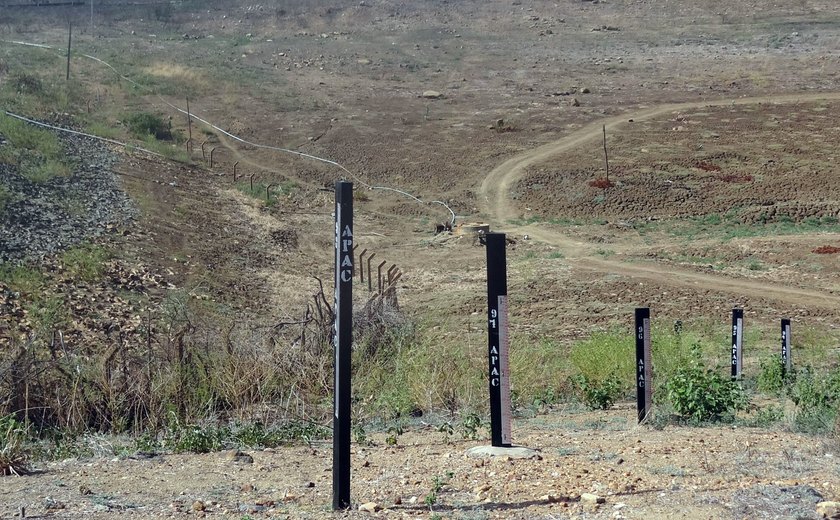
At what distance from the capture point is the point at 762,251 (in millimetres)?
24047

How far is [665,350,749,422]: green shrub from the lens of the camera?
27.9ft

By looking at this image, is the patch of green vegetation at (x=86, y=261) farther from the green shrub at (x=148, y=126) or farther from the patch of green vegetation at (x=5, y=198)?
the green shrub at (x=148, y=126)

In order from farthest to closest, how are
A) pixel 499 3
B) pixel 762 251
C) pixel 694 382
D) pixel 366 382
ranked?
1. pixel 499 3
2. pixel 762 251
3. pixel 366 382
4. pixel 694 382

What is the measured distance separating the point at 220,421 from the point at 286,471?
97.0 inches

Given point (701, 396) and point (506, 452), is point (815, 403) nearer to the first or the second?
point (701, 396)

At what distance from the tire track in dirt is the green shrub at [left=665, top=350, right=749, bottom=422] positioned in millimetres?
11579

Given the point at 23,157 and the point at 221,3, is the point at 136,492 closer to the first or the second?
the point at 23,157

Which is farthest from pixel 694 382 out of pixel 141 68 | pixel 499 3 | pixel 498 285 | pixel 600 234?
pixel 499 3

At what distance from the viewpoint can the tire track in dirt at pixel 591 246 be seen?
20.4 metres

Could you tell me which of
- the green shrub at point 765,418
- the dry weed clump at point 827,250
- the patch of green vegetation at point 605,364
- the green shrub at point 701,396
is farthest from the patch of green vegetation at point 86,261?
the dry weed clump at point 827,250

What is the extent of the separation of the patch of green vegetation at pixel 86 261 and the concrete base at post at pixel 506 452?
1295 cm

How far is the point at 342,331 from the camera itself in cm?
540

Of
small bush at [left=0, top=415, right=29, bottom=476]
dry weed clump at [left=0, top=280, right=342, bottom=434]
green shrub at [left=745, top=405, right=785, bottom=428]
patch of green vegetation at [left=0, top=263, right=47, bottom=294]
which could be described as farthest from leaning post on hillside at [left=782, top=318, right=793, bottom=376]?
patch of green vegetation at [left=0, top=263, right=47, bottom=294]

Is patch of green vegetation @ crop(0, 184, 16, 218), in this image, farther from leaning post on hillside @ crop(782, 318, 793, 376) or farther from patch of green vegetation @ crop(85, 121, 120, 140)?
leaning post on hillside @ crop(782, 318, 793, 376)
